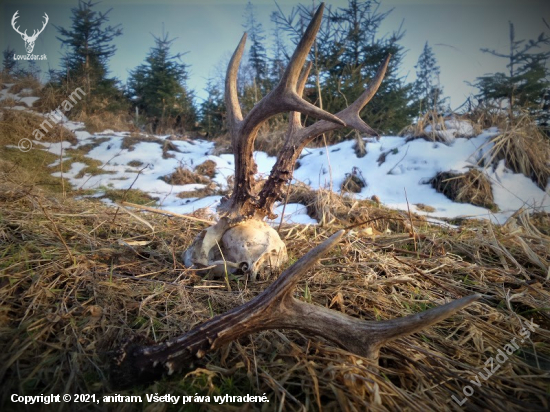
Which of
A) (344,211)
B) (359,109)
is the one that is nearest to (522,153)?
(344,211)

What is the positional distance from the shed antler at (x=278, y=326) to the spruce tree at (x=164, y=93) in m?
14.0

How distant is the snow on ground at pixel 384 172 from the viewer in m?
4.86

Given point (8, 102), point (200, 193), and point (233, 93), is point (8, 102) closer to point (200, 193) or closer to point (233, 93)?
point (200, 193)

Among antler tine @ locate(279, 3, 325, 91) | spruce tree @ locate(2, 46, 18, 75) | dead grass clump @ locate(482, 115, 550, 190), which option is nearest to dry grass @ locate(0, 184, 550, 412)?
antler tine @ locate(279, 3, 325, 91)

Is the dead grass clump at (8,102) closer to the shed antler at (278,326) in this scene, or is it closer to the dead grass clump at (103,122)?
the dead grass clump at (103,122)

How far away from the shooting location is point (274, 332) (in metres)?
1.16

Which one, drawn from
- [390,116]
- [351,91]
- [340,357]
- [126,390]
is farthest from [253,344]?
[390,116]

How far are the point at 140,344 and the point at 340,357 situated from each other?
2.39 ft

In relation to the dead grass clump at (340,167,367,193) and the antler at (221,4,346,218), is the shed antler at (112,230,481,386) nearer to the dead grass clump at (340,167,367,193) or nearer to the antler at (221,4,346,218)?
the antler at (221,4,346,218)

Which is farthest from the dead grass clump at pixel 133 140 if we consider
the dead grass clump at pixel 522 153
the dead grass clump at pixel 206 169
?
the dead grass clump at pixel 522 153

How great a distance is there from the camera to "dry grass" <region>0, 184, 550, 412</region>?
2.88 feet

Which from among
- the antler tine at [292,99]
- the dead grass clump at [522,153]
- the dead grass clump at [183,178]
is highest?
the dead grass clump at [522,153]

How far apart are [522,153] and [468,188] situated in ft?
5.42

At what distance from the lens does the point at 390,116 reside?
10242 millimetres
